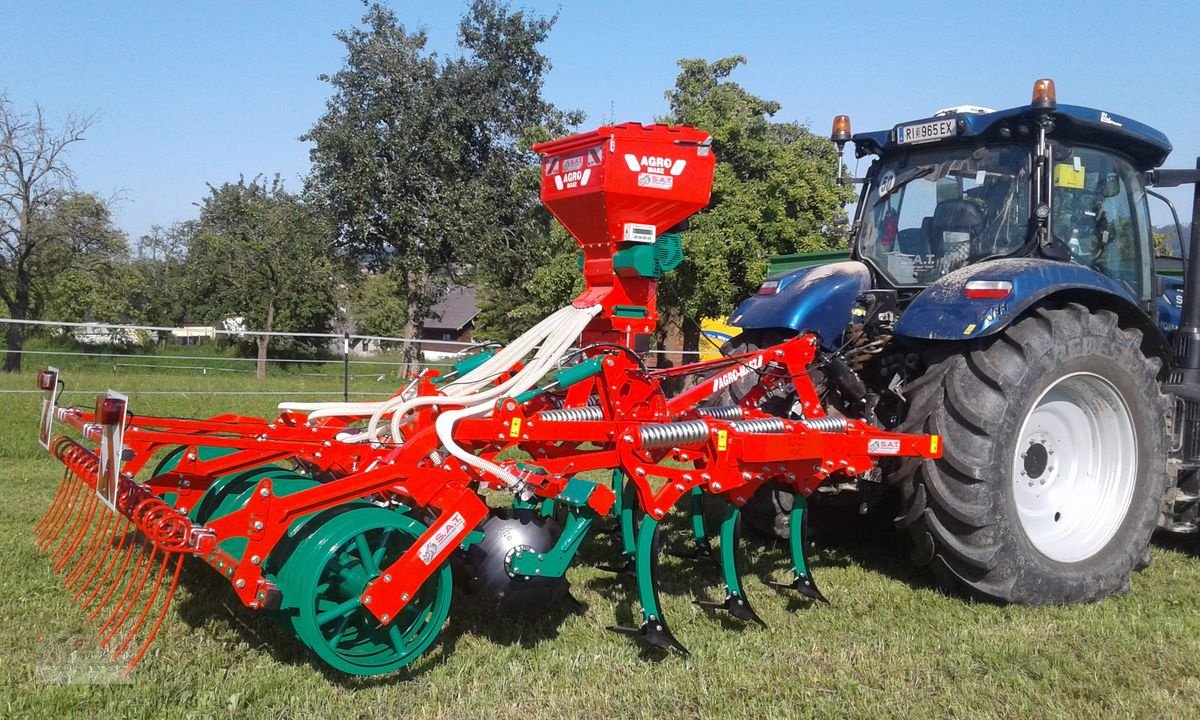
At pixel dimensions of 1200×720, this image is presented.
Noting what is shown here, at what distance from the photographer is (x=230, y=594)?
4.04 m

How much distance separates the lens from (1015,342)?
161 inches

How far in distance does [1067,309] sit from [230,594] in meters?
3.85

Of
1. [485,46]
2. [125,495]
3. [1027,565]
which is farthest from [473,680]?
[485,46]

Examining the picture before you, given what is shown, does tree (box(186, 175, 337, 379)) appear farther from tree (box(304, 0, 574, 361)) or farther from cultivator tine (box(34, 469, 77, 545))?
cultivator tine (box(34, 469, 77, 545))

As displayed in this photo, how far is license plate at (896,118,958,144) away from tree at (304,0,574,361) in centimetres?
1463

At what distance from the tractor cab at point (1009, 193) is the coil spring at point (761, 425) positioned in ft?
4.55

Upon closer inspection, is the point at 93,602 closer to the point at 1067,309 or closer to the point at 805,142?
the point at 1067,309

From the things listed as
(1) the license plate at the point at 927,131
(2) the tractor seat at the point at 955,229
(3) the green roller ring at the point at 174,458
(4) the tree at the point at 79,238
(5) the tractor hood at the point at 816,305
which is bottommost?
(3) the green roller ring at the point at 174,458

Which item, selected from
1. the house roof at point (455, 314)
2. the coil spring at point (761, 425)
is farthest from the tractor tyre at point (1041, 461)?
the house roof at point (455, 314)

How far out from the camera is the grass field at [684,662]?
300cm

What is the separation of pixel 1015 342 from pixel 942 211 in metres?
1.13

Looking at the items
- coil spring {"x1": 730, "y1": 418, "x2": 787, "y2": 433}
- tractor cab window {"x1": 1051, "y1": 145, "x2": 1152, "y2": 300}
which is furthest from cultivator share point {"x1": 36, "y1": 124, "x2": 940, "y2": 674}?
tractor cab window {"x1": 1051, "y1": 145, "x2": 1152, "y2": 300}

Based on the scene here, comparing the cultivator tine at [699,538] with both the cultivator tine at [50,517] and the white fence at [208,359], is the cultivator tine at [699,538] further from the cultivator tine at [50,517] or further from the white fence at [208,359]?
the white fence at [208,359]

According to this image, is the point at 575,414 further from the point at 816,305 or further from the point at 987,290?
the point at 987,290
